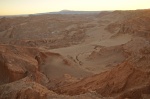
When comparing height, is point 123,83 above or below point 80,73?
above

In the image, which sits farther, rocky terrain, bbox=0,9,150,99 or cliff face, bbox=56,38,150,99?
cliff face, bbox=56,38,150,99

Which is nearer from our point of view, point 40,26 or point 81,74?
point 81,74

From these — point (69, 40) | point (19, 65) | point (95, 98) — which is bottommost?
point (69, 40)

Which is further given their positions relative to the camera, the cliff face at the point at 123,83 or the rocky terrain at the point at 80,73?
the cliff face at the point at 123,83

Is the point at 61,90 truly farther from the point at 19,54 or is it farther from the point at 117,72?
the point at 19,54

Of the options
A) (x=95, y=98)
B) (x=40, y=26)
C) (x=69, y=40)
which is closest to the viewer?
(x=95, y=98)

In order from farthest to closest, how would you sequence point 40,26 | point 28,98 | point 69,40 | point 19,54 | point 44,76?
1. point 40,26
2. point 69,40
3. point 19,54
4. point 44,76
5. point 28,98

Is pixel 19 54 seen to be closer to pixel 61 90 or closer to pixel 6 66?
pixel 6 66

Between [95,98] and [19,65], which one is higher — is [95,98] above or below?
above

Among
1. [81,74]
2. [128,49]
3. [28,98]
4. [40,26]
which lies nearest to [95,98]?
[28,98]

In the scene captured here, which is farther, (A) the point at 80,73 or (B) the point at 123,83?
(A) the point at 80,73
